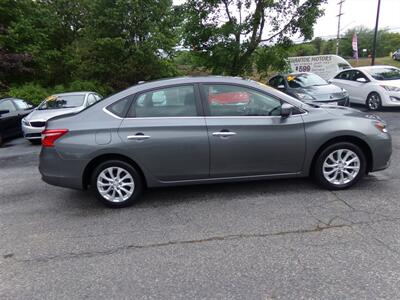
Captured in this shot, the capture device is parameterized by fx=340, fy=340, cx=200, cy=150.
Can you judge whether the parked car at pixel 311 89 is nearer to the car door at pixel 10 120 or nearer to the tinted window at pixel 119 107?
the tinted window at pixel 119 107

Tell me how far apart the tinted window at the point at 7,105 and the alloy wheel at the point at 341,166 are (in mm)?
9437

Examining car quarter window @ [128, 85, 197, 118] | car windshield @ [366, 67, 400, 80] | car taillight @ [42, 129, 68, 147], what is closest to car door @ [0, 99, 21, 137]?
car taillight @ [42, 129, 68, 147]

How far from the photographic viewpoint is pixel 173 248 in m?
3.38

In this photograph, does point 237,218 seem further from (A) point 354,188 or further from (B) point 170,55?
(B) point 170,55

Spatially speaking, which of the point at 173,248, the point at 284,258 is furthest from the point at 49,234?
the point at 284,258

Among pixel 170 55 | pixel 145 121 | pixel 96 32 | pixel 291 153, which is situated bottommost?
pixel 291 153

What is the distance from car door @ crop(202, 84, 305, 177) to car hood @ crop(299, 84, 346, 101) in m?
6.21

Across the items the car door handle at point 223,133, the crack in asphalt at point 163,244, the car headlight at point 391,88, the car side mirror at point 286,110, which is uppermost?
the car side mirror at point 286,110

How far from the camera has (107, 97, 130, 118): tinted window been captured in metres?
4.36

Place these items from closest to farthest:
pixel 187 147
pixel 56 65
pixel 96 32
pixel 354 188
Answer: pixel 187 147
pixel 354 188
pixel 96 32
pixel 56 65

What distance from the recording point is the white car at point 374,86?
430 inches

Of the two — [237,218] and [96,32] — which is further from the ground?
[96,32]

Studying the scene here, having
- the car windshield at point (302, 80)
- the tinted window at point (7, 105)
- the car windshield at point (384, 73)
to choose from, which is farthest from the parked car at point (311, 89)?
the tinted window at point (7, 105)

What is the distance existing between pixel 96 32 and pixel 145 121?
1302cm
